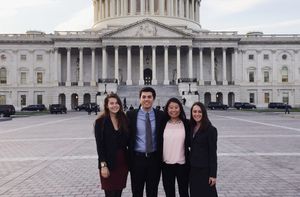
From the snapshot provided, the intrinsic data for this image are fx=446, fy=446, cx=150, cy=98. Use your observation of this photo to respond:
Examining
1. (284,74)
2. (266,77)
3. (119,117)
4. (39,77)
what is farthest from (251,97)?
(119,117)

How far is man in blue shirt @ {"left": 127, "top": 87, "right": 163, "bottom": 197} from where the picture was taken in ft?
25.4

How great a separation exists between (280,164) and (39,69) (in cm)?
8722

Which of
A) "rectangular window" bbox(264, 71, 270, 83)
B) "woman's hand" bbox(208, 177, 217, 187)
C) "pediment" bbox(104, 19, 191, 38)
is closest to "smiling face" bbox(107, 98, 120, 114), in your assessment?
"woman's hand" bbox(208, 177, 217, 187)

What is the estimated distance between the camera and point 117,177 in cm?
762

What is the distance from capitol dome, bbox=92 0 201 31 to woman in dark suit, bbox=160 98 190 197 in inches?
3723

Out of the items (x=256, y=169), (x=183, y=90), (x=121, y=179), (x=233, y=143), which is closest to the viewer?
(x=121, y=179)

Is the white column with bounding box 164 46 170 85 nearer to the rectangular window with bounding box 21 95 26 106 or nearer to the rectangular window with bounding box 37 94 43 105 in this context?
the rectangular window with bounding box 37 94 43 105

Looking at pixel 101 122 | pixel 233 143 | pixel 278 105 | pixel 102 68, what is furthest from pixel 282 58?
pixel 101 122

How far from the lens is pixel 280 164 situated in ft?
48.2

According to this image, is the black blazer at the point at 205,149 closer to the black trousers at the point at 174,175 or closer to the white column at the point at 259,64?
the black trousers at the point at 174,175

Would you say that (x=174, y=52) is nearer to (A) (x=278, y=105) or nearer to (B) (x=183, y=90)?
(B) (x=183, y=90)

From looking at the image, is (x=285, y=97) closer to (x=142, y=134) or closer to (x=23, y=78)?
(x=23, y=78)

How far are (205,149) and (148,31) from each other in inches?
3344

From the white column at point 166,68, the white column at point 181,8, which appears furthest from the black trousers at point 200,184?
the white column at point 181,8
